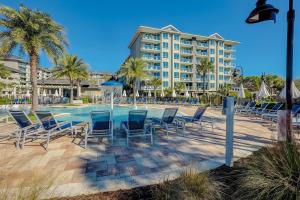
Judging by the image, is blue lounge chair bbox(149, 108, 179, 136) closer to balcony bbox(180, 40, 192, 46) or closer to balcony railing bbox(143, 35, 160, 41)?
balcony railing bbox(143, 35, 160, 41)

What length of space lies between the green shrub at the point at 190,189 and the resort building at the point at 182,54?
44.3m

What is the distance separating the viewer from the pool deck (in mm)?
3102

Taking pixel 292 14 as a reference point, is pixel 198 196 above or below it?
below

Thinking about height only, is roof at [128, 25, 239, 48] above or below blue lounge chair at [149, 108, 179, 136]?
above

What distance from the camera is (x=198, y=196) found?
2.25 metres

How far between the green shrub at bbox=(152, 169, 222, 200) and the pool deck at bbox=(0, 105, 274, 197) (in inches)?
18.0

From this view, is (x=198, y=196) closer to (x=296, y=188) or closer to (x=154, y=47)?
(x=296, y=188)

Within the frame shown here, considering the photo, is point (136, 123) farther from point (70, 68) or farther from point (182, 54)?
point (182, 54)

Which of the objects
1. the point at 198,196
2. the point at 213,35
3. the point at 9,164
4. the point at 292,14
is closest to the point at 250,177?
the point at 198,196

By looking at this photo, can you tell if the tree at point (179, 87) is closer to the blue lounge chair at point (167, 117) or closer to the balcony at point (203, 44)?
the balcony at point (203, 44)

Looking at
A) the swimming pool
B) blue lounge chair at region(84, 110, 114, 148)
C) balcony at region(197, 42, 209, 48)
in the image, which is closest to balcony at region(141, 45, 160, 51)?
balcony at region(197, 42, 209, 48)

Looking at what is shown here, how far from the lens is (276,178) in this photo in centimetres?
217

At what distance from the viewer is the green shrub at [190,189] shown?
7.35ft

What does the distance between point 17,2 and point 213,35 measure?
52.4 m
